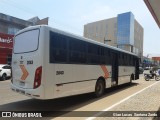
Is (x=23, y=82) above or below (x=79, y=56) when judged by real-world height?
below

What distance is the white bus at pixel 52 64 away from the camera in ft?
25.4

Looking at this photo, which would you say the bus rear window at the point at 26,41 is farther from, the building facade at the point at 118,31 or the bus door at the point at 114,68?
the building facade at the point at 118,31

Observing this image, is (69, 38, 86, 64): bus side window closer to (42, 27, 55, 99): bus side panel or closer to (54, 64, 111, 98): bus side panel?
(54, 64, 111, 98): bus side panel

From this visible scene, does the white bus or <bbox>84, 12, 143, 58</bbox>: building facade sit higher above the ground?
<bbox>84, 12, 143, 58</bbox>: building facade

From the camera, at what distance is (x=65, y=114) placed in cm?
793

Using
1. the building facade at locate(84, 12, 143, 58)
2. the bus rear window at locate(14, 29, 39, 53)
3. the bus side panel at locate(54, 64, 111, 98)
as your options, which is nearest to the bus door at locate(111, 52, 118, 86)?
the bus side panel at locate(54, 64, 111, 98)

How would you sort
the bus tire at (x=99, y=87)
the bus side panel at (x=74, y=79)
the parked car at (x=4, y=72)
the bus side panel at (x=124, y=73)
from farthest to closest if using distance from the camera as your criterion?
the parked car at (x=4, y=72), the bus side panel at (x=124, y=73), the bus tire at (x=99, y=87), the bus side panel at (x=74, y=79)

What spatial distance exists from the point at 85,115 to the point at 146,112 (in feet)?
7.48

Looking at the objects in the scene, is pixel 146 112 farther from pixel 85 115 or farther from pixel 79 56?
pixel 79 56

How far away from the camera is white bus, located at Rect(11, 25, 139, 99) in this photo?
7738 millimetres

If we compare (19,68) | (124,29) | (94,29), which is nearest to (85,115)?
(19,68)

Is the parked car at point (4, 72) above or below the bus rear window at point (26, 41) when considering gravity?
below

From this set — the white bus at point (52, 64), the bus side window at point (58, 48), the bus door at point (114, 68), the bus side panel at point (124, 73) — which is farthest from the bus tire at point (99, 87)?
the bus side window at point (58, 48)

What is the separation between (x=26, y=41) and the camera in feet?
28.5
